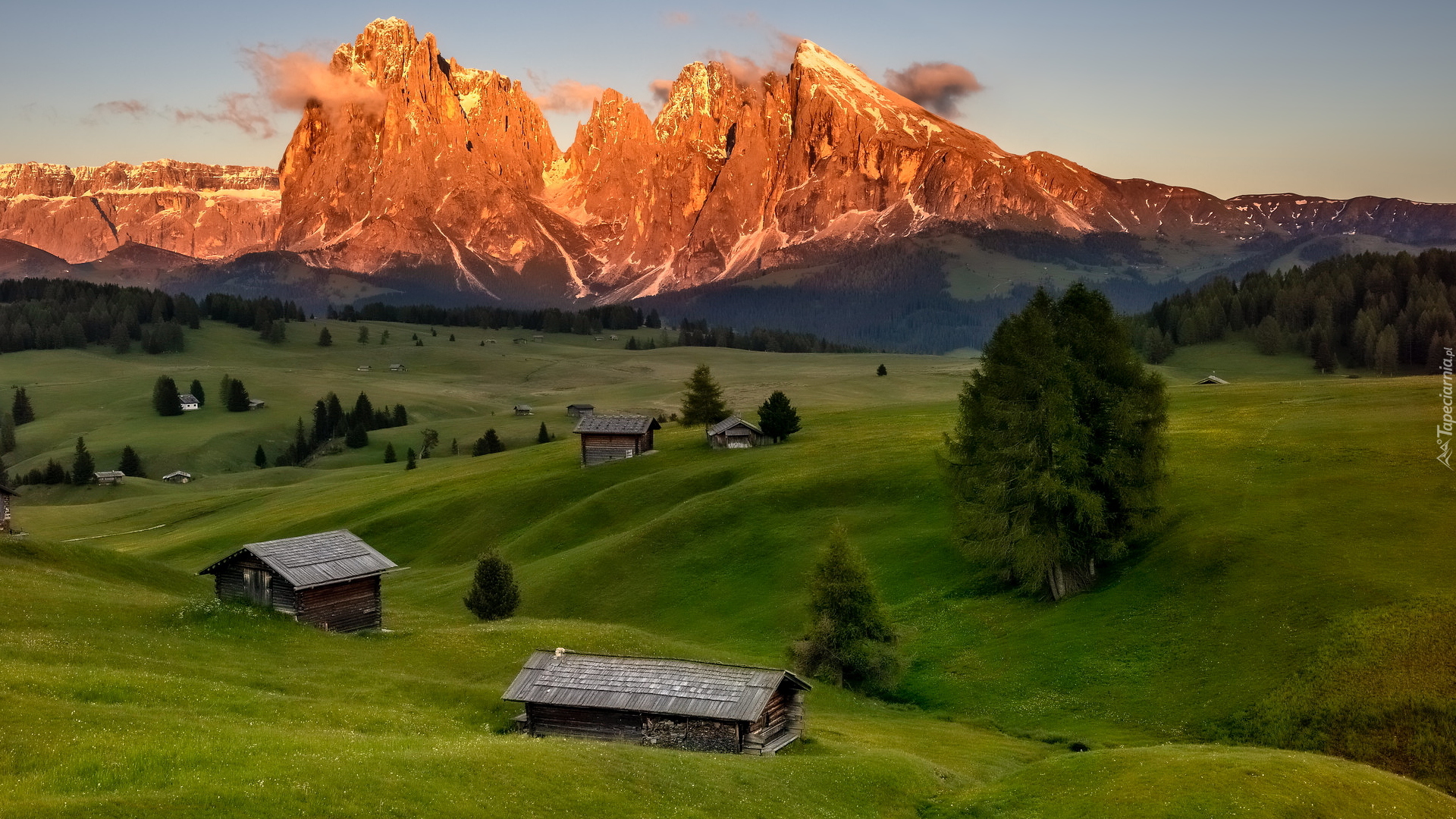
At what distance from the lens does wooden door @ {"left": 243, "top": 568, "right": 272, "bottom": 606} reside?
5594 cm

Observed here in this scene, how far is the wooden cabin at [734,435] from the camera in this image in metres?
107

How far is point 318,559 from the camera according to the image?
56906mm

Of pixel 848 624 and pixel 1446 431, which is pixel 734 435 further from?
pixel 1446 431

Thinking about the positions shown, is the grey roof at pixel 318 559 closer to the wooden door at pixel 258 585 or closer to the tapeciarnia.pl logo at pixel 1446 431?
the wooden door at pixel 258 585

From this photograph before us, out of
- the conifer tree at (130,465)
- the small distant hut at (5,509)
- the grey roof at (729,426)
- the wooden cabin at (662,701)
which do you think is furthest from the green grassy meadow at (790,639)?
the conifer tree at (130,465)

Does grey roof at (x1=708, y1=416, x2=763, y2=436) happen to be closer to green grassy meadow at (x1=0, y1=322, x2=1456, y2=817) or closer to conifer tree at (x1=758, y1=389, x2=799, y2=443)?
conifer tree at (x1=758, y1=389, x2=799, y2=443)

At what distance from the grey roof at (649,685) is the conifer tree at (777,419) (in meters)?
65.1

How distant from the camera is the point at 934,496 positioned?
8075 cm

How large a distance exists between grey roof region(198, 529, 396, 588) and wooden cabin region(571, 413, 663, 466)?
4817 centimetres

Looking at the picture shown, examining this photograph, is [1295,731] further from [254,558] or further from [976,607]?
[254,558]

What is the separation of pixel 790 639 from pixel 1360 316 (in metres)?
146

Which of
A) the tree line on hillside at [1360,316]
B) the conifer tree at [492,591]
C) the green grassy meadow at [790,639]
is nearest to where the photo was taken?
the green grassy meadow at [790,639]

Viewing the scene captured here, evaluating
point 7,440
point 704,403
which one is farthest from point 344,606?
point 7,440

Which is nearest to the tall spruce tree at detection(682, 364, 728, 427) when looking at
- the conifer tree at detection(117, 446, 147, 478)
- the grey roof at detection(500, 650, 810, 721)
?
the grey roof at detection(500, 650, 810, 721)
